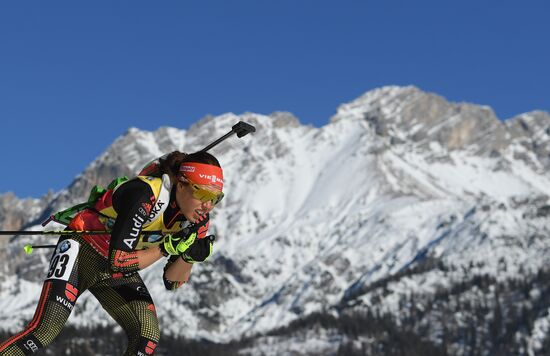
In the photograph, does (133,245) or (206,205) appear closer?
(133,245)

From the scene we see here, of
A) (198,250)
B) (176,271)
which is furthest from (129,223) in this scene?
(176,271)

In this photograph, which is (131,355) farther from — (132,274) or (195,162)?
(195,162)

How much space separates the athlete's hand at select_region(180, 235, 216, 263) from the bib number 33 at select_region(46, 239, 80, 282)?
1.20 meters

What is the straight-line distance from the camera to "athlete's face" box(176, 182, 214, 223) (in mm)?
10688

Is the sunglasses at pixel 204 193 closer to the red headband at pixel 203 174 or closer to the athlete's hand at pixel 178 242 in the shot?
the red headband at pixel 203 174

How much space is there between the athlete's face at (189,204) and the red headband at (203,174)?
15 centimetres

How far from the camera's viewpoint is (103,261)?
11344 mm

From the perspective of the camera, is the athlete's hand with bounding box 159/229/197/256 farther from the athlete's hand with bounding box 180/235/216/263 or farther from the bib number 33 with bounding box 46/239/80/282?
the bib number 33 with bounding box 46/239/80/282

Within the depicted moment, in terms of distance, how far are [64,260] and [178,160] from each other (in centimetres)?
167

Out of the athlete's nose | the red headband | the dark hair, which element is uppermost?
the dark hair

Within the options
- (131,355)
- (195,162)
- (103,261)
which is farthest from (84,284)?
(195,162)

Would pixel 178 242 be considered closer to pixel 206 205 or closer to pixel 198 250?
pixel 198 250

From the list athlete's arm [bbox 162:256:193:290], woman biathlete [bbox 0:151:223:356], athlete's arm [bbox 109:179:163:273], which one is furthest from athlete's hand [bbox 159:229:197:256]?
athlete's arm [bbox 162:256:193:290]

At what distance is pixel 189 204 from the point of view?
10742 mm
